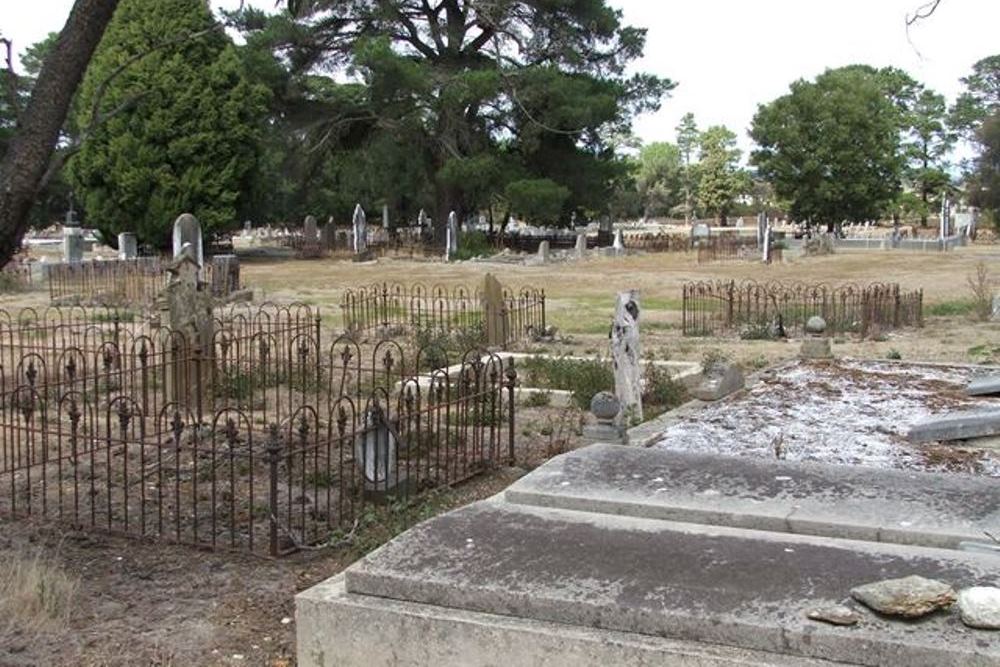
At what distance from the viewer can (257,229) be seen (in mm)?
67438

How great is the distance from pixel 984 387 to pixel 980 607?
251 inches

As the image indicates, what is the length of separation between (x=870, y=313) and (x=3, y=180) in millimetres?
14341

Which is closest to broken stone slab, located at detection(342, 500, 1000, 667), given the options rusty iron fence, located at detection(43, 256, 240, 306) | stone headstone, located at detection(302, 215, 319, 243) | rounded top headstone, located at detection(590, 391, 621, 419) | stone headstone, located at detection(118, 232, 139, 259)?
rounded top headstone, located at detection(590, 391, 621, 419)

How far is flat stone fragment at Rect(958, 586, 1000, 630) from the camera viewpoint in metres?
2.88

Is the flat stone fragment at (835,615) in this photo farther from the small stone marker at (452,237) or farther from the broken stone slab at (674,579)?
the small stone marker at (452,237)

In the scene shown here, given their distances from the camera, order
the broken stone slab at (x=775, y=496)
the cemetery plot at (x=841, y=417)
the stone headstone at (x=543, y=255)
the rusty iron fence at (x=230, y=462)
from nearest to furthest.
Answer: the broken stone slab at (x=775, y=496), the rusty iron fence at (x=230, y=462), the cemetery plot at (x=841, y=417), the stone headstone at (x=543, y=255)

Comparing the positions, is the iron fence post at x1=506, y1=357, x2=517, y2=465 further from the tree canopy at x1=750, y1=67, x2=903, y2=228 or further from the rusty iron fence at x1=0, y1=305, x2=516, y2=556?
the tree canopy at x1=750, y1=67, x2=903, y2=228

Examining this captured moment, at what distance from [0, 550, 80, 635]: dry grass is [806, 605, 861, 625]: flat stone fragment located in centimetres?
310

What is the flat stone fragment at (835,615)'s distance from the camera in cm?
296

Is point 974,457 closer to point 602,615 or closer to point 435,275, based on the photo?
point 602,615

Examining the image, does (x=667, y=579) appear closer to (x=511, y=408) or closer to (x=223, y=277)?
(x=511, y=408)

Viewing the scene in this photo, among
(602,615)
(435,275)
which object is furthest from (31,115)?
(435,275)

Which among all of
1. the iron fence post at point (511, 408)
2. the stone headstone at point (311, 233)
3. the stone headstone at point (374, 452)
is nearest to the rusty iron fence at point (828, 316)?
the iron fence post at point (511, 408)

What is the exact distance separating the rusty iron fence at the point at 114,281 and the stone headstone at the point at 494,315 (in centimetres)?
835
